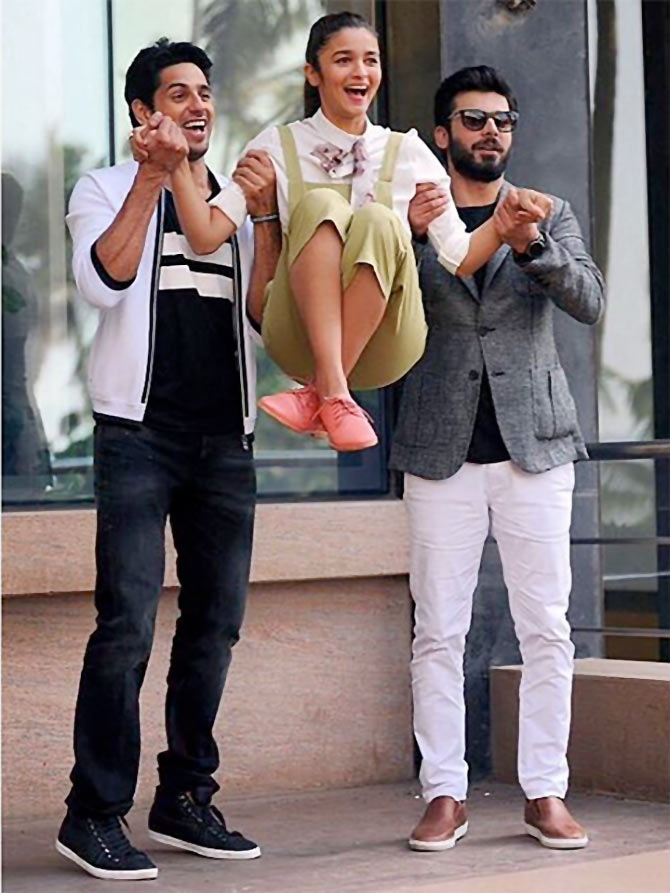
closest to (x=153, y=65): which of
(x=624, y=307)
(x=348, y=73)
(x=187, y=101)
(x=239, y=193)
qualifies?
(x=187, y=101)

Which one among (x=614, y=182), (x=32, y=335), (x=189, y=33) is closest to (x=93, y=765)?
(x=32, y=335)

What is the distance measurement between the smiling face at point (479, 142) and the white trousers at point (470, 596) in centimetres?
86

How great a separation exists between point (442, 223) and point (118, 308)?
3.02 feet

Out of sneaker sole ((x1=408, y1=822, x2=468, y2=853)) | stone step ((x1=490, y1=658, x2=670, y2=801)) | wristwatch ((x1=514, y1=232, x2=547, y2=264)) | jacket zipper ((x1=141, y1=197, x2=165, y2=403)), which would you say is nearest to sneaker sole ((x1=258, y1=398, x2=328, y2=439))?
jacket zipper ((x1=141, y1=197, x2=165, y2=403))

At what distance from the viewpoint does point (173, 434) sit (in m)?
4.91

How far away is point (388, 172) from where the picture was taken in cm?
486

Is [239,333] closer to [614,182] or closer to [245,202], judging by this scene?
[245,202]

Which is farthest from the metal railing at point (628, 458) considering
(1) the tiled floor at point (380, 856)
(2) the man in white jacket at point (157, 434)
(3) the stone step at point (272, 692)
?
(2) the man in white jacket at point (157, 434)

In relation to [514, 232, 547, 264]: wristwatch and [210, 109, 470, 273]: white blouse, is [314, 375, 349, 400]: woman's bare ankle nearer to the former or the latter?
[210, 109, 470, 273]: white blouse

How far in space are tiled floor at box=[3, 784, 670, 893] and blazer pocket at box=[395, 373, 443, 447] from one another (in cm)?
121

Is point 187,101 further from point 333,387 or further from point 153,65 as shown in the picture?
point 333,387

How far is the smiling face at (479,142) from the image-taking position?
529cm

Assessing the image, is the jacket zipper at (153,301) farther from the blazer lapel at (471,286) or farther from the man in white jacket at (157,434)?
the blazer lapel at (471,286)

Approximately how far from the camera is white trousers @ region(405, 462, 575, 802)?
5.31m
